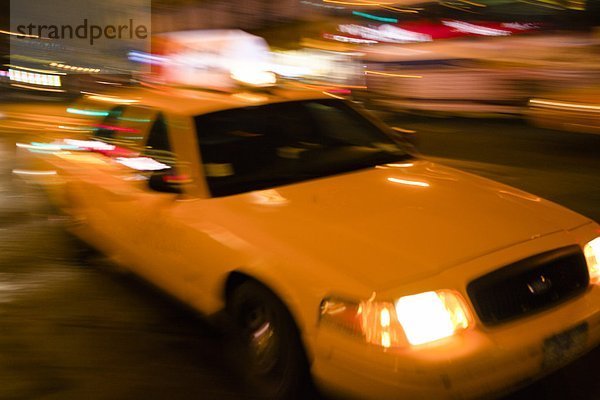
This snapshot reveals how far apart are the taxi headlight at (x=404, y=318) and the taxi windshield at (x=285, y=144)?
129cm

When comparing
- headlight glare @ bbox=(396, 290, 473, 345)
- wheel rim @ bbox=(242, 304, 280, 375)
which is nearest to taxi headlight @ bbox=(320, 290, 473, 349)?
headlight glare @ bbox=(396, 290, 473, 345)

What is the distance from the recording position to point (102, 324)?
14.4 feet

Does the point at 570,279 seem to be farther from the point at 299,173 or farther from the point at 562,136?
the point at 562,136

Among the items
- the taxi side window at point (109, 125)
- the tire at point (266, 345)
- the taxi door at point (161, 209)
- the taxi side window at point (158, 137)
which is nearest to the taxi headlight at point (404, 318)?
the tire at point (266, 345)

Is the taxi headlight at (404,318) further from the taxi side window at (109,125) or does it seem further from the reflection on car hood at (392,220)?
the taxi side window at (109,125)

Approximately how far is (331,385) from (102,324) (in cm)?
200

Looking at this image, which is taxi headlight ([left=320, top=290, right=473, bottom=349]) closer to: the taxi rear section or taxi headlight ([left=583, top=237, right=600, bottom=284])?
the taxi rear section

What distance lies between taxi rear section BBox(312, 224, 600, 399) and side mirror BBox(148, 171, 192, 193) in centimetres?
142

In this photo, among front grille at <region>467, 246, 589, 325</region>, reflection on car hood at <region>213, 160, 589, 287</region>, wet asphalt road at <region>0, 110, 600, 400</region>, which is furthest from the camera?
wet asphalt road at <region>0, 110, 600, 400</region>

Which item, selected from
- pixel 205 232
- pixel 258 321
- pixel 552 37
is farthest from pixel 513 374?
pixel 552 37

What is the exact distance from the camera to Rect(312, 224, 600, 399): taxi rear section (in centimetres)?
276

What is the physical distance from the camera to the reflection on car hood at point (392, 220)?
3.10m

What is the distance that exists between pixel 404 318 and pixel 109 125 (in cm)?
326

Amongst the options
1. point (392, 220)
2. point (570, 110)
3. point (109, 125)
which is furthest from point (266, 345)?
point (570, 110)
